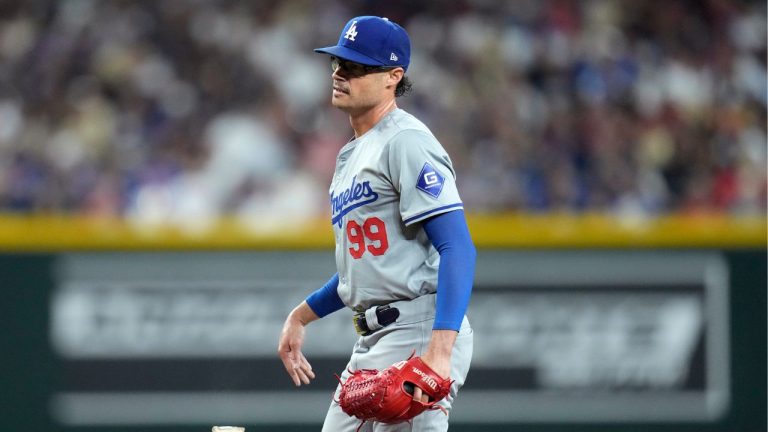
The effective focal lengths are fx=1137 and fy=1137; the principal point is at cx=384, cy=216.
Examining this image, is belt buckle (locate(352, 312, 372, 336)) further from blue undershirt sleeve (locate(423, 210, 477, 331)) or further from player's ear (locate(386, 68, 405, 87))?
player's ear (locate(386, 68, 405, 87))

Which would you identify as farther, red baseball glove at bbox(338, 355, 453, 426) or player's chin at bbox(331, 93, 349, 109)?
player's chin at bbox(331, 93, 349, 109)

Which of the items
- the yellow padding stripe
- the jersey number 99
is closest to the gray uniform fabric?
the jersey number 99

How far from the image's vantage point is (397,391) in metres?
3.12

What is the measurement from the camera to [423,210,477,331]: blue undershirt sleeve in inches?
124

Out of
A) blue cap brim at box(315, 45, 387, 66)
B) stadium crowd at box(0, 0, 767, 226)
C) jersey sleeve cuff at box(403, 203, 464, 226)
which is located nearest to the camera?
jersey sleeve cuff at box(403, 203, 464, 226)

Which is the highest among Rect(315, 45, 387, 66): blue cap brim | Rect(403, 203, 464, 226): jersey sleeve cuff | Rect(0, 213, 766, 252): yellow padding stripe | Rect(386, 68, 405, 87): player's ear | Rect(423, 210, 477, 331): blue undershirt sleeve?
Rect(315, 45, 387, 66): blue cap brim

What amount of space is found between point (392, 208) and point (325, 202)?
4861 mm

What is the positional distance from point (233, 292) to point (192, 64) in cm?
322

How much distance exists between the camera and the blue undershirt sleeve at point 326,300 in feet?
12.7

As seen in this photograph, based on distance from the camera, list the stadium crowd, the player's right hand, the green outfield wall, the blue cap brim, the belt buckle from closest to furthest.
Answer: the blue cap brim, the belt buckle, the player's right hand, the green outfield wall, the stadium crowd

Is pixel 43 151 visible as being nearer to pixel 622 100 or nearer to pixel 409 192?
pixel 622 100

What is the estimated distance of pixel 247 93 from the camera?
31.0ft

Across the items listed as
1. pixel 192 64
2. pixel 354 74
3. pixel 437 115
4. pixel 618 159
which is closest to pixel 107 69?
pixel 192 64

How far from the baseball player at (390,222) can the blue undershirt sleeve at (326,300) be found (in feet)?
1.06
